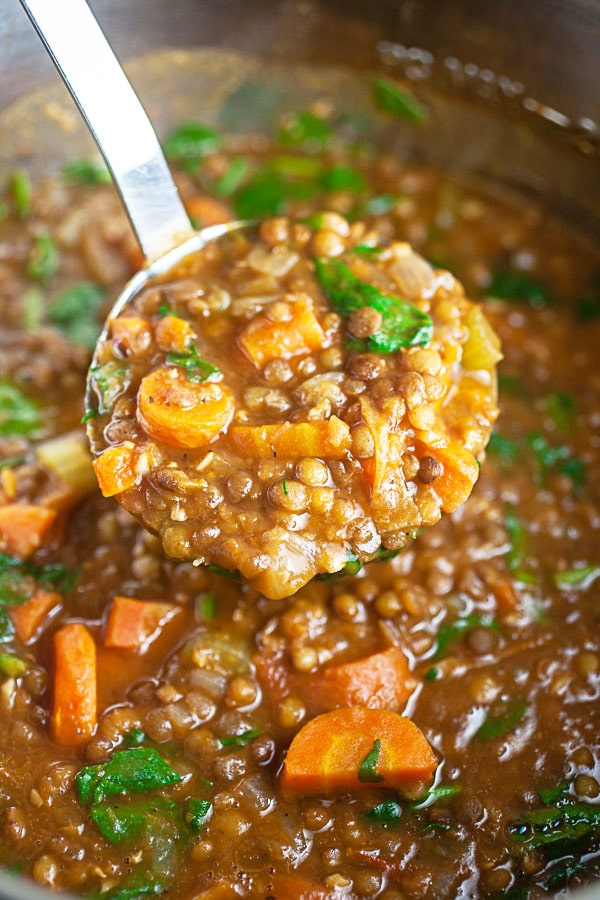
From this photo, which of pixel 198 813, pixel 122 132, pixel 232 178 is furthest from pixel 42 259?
pixel 198 813

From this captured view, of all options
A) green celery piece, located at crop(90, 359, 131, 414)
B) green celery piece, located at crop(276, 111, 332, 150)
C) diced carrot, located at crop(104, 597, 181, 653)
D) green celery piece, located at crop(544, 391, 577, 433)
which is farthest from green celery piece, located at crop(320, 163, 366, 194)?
diced carrot, located at crop(104, 597, 181, 653)

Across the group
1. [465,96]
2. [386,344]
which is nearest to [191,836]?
[386,344]

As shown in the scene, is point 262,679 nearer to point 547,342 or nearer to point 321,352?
point 321,352

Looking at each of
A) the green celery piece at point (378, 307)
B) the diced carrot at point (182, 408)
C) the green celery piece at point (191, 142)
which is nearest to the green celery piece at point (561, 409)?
the green celery piece at point (378, 307)

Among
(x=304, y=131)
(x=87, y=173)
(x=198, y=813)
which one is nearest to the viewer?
(x=198, y=813)

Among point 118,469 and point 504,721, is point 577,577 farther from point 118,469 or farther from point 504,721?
point 118,469

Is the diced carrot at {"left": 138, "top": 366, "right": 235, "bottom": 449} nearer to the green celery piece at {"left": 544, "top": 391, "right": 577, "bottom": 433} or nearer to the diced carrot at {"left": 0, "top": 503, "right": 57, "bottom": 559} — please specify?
the diced carrot at {"left": 0, "top": 503, "right": 57, "bottom": 559}
